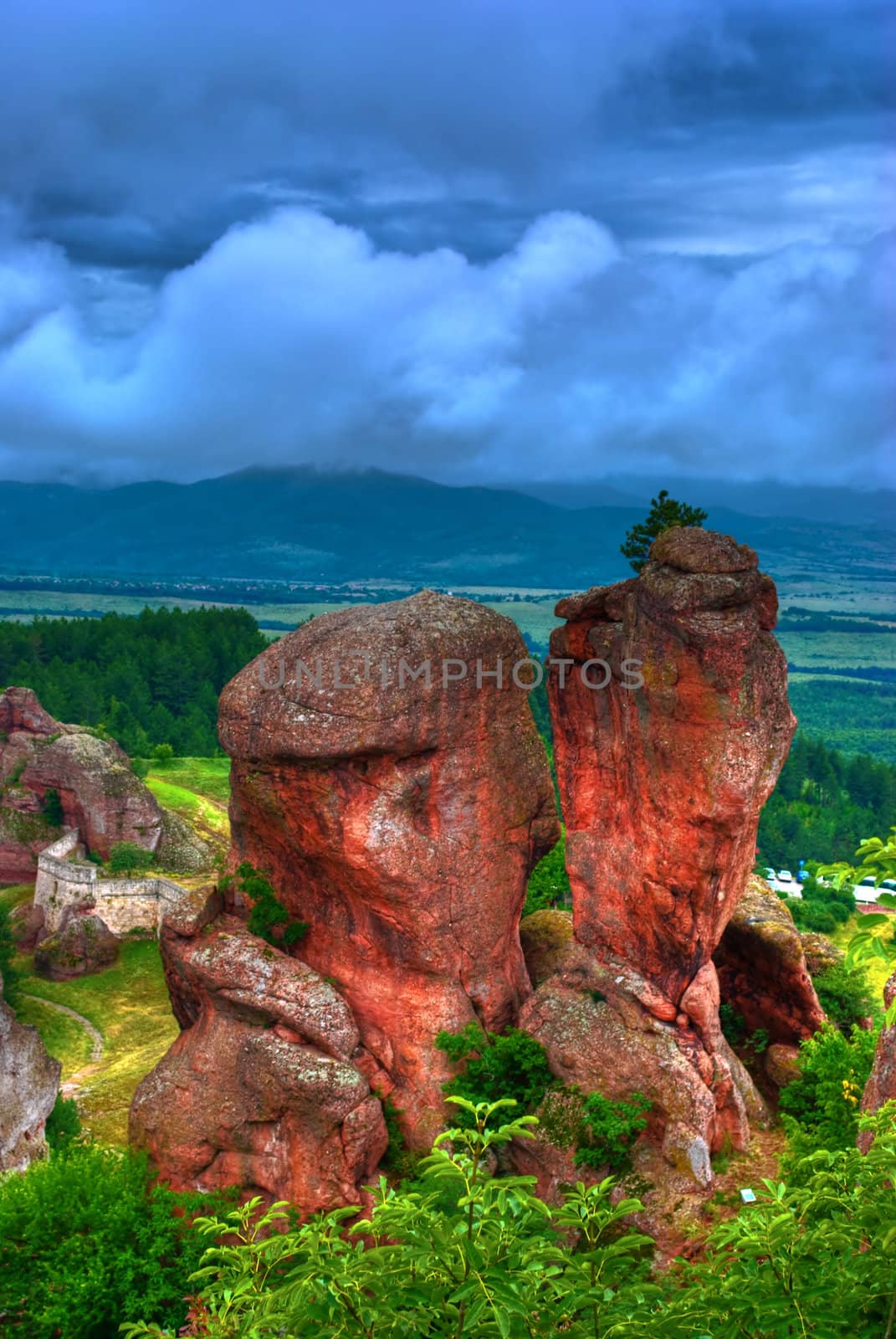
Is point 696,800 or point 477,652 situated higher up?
point 477,652

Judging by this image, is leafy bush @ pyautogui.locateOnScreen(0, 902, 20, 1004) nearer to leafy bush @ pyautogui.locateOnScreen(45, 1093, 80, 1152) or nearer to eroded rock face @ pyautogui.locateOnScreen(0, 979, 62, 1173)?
leafy bush @ pyautogui.locateOnScreen(45, 1093, 80, 1152)

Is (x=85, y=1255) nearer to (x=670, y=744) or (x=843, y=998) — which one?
(x=670, y=744)

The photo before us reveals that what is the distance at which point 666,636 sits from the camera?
33.0 m

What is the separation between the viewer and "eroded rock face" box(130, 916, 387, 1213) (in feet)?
106

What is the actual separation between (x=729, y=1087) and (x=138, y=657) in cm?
11069

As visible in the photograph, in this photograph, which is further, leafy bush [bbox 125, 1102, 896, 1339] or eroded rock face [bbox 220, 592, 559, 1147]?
eroded rock face [bbox 220, 592, 559, 1147]

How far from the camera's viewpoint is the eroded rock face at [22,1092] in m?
34.5

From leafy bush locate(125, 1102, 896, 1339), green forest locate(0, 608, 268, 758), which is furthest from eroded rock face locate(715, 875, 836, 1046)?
green forest locate(0, 608, 268, 758)

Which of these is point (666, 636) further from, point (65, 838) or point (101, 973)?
point (65, 838)

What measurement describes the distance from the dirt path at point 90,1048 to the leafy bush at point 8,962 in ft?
5.50

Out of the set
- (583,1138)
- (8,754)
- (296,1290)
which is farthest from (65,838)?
(296,1290)

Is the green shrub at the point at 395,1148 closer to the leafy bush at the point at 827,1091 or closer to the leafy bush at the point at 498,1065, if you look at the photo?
the leafy bush at the point at 498,1065

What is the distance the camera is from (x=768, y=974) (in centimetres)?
3884

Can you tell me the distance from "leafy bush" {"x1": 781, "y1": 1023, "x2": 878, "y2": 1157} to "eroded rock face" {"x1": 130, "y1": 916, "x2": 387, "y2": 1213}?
11754mm
